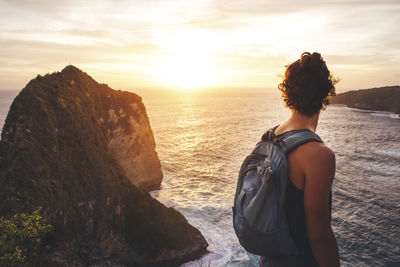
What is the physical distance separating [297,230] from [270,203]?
16.1 inches

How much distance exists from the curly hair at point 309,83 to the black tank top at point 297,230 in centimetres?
78

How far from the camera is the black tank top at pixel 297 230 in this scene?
90.8 inches

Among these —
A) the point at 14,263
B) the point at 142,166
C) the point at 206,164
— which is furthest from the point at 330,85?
the point at 206,164

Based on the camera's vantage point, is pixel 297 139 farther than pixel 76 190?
No

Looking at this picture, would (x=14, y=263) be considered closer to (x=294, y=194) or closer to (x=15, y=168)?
(x=15, y=168)

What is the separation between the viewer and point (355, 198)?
26.6 meters

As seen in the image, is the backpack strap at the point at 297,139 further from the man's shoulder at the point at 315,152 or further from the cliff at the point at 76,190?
the cliff at the point at 76,190

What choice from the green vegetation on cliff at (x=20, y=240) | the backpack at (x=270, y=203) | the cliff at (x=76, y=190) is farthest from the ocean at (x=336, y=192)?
the backpack at (x=270, y=203)

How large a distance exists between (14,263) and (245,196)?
408 inches

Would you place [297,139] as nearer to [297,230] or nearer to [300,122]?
[300,122]

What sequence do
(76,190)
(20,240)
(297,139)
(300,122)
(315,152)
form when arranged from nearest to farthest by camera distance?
(315,152) < (297,139) < (300,122) < (20,240) < (76,190)

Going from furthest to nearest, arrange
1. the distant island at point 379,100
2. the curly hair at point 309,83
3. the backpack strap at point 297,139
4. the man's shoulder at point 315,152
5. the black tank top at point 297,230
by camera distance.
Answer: the distant island at point 379,100 < the curly hair at point 309,83 < the black tank top at point 297,230 < the backpack strap at point 297,139 < the man's shoulder at point 315,152

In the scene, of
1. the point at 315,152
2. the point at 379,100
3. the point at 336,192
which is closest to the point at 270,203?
the point at 315,152

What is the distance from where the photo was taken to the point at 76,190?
45.4 feet
